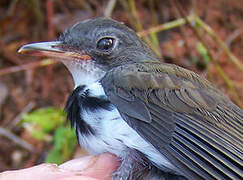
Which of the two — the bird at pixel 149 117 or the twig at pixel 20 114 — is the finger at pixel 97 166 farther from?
the twig at pixel 20 114

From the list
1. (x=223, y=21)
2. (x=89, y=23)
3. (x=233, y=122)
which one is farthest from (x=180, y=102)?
(x=223, y=21)

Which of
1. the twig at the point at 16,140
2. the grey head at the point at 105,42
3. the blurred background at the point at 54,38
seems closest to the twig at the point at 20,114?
the blurred background at the point at 54,38

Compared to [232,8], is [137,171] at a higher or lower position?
→ lower

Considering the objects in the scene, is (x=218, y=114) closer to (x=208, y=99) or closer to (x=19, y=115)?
(x=208, y=99)

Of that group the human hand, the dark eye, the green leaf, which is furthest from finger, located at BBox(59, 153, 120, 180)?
the green leaf

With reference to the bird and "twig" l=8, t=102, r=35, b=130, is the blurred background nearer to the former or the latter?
"twig" l=8, t=102, r=35, b=130

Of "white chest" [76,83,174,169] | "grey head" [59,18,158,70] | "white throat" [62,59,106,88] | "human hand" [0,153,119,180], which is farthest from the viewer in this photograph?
"grey head" [59,18,158,70]
